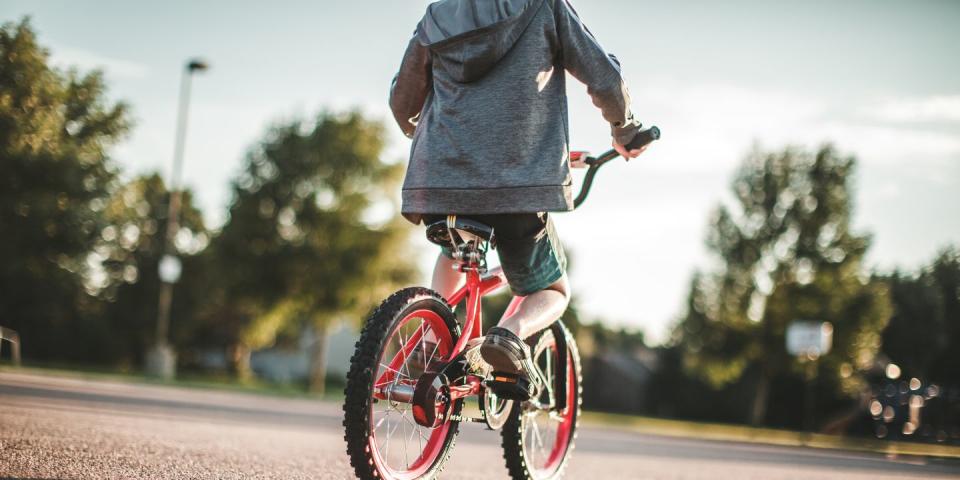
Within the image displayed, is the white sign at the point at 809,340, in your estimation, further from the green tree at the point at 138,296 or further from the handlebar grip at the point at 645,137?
the green tree at the point at 138,296

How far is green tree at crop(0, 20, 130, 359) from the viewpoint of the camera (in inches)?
411

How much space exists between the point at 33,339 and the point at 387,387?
43087 millimetres

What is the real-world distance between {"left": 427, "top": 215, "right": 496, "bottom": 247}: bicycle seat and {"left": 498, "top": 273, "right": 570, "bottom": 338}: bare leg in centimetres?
31

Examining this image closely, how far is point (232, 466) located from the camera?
325cm

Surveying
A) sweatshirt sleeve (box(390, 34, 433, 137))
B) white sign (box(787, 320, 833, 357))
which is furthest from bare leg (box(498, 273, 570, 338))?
white sign (box(787, 320, 833, 357))

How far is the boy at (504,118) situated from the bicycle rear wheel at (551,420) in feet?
1.98

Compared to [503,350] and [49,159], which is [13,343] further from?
[503,350]

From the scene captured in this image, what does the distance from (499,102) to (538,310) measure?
0.82 metres

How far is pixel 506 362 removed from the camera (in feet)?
8.89

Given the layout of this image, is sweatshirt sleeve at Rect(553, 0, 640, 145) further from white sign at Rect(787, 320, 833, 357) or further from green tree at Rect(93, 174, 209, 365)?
green tree at Rect(93, 174, 209, 365)

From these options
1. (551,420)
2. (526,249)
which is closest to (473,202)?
(526,249)

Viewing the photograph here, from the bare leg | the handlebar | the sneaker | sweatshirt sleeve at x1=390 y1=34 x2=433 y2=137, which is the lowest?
the sneaker

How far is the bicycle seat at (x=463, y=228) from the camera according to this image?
2.64 metres

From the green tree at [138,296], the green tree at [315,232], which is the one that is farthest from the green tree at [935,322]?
the green tree at [138,296]
